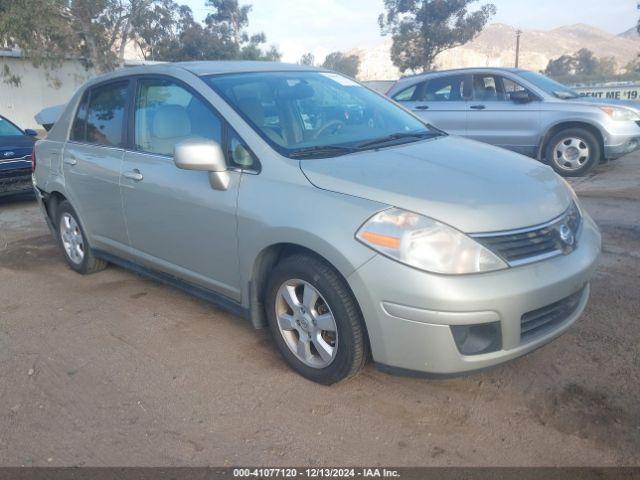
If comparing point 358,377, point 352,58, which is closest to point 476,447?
point 358,377

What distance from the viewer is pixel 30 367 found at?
3531 millimetres

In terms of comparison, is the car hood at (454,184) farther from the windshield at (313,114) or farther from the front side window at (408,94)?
the front side window at (408,94)

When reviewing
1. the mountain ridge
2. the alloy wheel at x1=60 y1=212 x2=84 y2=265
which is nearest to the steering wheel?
the alloy wheel at x1=60 y1=212 x2=84 y2=265

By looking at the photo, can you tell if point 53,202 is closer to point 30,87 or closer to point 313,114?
point 313,114

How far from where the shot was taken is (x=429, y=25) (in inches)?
1388

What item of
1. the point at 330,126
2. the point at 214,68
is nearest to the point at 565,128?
the point at 330,126

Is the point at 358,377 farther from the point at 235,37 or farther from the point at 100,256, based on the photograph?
the point at 235,37

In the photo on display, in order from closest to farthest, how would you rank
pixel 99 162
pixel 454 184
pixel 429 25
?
pixel 454 184
pixel 99 162
pixel 429 25

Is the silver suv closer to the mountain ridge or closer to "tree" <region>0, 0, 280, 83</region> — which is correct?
"tree" <region>0, 0, 280, 83</region>

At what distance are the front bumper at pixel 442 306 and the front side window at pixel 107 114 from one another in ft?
8.33

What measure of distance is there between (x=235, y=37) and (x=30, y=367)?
4473cm

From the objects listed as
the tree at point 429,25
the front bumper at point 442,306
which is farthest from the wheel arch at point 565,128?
the tree at point 429,25

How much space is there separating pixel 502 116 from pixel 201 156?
271 inches

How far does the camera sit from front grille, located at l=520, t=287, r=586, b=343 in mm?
2740
